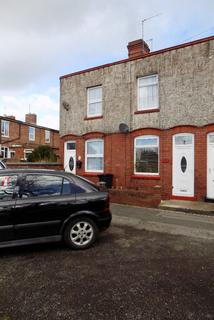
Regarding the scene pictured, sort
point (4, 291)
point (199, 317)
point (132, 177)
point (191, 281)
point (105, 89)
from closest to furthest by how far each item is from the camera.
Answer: point (199, 317), point (4, 291), point (191, 281), point (132, 177), point (105, 89)

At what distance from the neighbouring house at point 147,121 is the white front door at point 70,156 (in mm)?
56

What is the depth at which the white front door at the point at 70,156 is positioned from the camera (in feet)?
45.1

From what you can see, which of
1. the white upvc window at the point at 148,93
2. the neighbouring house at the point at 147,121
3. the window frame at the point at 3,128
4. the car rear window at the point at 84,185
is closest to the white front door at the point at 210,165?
the neighbouring house at the point at 147,121

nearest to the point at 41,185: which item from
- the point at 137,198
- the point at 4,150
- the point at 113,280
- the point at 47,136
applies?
the point at 113,280

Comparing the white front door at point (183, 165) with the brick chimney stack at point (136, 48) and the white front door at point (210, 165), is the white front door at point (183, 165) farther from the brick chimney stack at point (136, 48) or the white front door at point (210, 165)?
the brick chimney stack at point (136, 48)

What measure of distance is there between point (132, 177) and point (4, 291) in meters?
8.63

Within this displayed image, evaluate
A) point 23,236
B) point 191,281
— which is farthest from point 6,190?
point 191,281

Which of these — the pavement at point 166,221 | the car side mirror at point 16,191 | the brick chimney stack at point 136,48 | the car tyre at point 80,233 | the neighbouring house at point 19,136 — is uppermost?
the brick chimney stack at point 136,48

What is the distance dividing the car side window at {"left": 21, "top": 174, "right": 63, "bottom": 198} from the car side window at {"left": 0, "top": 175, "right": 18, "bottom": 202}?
0.20m

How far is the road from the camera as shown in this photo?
9.71ft

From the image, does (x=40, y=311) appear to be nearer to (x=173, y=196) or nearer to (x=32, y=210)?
(x=32, y=210)

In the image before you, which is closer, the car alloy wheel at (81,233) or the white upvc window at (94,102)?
the car alloy wheel at (81,233)

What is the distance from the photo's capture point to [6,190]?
181 inches

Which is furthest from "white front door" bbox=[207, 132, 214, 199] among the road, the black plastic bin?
the black plastic bin
